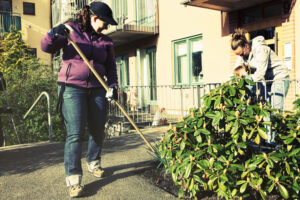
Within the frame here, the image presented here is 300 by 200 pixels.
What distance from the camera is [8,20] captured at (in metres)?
20.8

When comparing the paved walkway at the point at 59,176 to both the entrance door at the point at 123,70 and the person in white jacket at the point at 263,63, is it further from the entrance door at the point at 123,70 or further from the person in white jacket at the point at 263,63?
the entrance door at the point at 123,70

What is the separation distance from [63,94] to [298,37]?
5.85 meters

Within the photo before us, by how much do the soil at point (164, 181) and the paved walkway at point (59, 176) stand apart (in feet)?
0.28

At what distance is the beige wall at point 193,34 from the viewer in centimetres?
864

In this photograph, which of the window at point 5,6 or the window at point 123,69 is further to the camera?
the window at point 5,6

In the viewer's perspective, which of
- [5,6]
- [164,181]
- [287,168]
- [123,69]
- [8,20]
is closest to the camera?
[287,168]

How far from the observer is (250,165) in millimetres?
2258

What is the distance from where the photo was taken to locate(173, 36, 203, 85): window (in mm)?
9758

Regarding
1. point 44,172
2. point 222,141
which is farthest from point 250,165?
point 44,172

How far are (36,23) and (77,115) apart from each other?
21808 mm

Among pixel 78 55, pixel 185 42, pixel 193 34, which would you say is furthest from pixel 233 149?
pixel 185 42

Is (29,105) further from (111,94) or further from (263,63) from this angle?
(263,63)

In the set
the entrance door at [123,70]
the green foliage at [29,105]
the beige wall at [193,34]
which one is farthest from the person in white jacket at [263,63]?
the entrance door at [123,70]

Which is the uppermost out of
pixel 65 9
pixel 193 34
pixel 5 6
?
pixel 5 6
